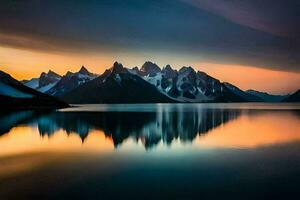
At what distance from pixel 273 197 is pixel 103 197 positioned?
35.9ft

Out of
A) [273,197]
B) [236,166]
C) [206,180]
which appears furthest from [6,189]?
[236,166]

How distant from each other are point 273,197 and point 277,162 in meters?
13.2

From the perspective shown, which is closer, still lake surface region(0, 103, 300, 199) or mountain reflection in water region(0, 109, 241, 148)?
still lake surface region(0, 103, 300, 199)

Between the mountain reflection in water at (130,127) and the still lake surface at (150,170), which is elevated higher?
the still lake surface at (150,170)

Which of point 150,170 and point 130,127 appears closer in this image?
point 150,170

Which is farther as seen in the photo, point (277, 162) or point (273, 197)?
point (277, 162)

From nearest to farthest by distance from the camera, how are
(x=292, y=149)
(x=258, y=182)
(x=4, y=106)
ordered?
(x=258, y=182) → (x=292, y=149) → (x=4, y=106)

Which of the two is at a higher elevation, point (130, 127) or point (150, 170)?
point (150, 170)

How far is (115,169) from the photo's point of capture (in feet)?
99.8

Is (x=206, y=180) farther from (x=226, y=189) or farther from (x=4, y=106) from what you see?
(x=4, y=106)

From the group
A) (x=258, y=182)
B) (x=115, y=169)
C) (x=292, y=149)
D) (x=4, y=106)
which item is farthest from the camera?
(x=4, y=106)

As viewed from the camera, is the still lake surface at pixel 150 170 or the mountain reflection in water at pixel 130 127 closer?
the still lake surface at pixel 150 170

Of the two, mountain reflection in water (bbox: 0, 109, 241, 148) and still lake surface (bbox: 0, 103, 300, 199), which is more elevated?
still lake surface (bbox: 0, 103, 300, 199)

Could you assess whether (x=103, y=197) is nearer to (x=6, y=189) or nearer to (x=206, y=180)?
(x=6, y=189)
